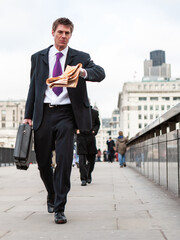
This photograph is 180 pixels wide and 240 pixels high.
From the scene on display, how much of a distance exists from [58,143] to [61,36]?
110cm

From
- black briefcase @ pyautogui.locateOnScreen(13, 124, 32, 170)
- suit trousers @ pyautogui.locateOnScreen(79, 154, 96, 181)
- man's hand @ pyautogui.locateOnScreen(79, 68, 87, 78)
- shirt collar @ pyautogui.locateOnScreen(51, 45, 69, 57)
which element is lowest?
suit trousers @ pyautogui.locateOnScreen(79, 154, 96, 181)

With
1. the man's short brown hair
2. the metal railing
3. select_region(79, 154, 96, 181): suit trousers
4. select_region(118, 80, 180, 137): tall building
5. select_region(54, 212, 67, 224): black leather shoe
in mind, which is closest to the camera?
select_region(54, 212, 67, 224): black leather shoe

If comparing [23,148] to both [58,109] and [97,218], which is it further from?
[97,218]

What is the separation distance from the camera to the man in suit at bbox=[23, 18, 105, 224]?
457 centimetres

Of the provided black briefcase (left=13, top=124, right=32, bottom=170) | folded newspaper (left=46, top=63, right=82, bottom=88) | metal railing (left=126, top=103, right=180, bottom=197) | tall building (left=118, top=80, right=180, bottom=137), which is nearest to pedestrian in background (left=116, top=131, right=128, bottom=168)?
metal railing (left=126, top=103, right=180, bottom=197)

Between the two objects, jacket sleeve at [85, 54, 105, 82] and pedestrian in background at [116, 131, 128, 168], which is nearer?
jacket sleeve at [85, 54, 105, 82]

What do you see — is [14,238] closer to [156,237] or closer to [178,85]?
[156,237]

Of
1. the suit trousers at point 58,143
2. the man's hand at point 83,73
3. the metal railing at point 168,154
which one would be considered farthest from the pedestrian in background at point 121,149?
the man's hand at point 83,73

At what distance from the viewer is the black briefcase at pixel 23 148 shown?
4570 mm

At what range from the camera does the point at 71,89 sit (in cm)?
461

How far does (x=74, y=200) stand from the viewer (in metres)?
6.56

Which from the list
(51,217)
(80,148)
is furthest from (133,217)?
(80,148)

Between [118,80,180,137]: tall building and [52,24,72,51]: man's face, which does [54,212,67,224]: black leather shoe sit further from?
[118,80,180,137]: tall building

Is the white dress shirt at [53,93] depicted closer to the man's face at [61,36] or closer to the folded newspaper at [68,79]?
the man's face at [61,36]
